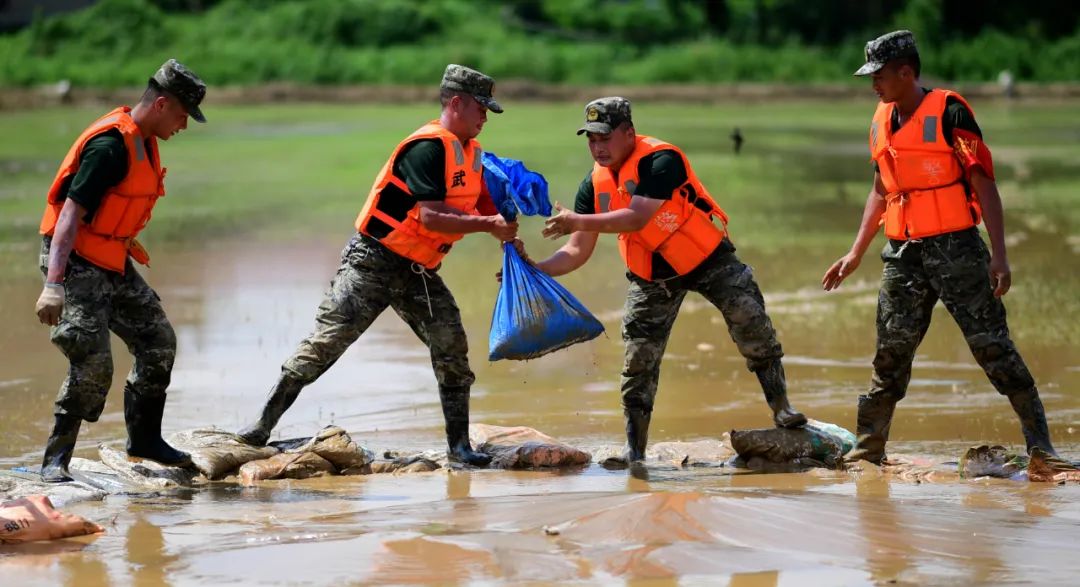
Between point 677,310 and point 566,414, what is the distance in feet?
5.24

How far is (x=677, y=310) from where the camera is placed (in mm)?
8312

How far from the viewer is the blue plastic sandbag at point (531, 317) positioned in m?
8.22

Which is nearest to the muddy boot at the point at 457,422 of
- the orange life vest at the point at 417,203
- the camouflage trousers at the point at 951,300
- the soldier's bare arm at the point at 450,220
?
the orange life vest at the point at 417,203

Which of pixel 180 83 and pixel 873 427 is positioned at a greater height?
pixel 180 83

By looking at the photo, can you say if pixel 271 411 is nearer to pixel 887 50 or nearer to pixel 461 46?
pixel 887 50

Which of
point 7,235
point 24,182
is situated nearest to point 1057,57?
point 24,182

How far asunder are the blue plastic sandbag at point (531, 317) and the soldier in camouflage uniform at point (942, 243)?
1487mm

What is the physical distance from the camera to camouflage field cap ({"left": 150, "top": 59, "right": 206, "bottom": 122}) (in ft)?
24.9

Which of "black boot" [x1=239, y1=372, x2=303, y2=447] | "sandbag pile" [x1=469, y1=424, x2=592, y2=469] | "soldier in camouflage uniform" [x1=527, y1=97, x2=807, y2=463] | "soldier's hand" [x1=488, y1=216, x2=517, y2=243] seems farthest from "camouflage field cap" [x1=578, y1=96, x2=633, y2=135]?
"black boot" [x1=239, y1=372, x2=303, y2=447]

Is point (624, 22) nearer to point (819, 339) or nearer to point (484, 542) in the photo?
point (819, 339)

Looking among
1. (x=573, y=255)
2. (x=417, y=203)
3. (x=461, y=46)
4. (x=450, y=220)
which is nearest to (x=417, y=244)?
(x=417, y=203)

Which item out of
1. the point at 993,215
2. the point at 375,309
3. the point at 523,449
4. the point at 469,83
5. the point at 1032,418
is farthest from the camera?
the point at 523,449

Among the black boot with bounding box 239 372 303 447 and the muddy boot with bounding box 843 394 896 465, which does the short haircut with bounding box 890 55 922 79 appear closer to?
the muddy boot with bounding box 843 394 896 465

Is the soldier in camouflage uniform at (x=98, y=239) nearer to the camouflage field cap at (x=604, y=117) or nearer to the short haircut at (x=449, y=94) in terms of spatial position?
the short haircut at (x=449, y=94)
